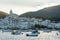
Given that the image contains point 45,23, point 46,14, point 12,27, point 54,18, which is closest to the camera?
point 12,27

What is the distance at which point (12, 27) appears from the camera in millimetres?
56875

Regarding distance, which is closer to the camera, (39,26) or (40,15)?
(39,26)

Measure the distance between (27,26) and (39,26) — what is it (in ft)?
7.82

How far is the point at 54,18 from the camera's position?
6806 centimetres

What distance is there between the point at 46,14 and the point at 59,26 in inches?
642

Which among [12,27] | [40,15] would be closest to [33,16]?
[40,15]

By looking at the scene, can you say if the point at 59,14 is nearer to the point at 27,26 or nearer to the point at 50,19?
the point at 50,19

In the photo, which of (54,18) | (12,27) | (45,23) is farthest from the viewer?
(54,18)

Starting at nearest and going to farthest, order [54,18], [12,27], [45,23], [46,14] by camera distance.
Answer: [12,27]
[45,23]
[54,18]
[46,14]

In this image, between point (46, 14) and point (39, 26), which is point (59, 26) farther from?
point (46, 14)

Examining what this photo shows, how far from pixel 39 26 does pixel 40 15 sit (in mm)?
16725

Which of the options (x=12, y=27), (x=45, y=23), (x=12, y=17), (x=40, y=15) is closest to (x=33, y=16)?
(x=40, y=15)

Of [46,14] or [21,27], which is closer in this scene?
[21,27]

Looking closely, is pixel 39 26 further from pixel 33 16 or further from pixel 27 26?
pixel 33 16
